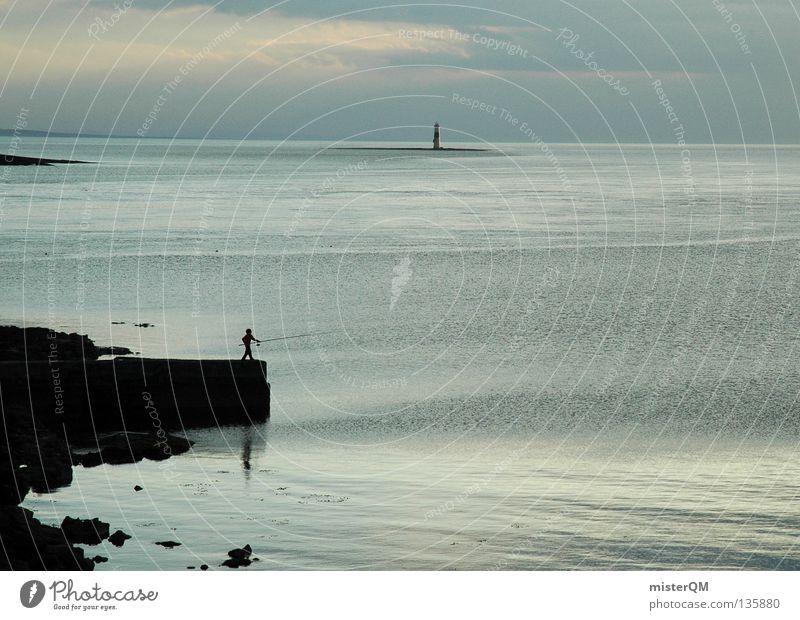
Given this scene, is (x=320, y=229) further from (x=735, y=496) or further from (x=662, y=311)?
(x=735, y=496)

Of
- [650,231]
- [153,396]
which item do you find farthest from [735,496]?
[650,231]

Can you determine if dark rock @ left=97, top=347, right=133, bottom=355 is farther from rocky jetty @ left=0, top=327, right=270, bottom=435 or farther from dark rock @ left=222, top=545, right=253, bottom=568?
dark rock @ left=222, top=545, right=253, bottom=568

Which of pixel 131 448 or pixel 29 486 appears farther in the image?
pixel 131 448

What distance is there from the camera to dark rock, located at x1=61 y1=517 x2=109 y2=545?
27.0 metres

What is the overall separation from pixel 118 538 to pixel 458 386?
24.1m

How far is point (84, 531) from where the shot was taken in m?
27.4

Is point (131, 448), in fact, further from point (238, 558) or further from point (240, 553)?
point (238, 558)

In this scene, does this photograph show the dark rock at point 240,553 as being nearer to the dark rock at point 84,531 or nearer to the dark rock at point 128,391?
the dark rock at point 84,531

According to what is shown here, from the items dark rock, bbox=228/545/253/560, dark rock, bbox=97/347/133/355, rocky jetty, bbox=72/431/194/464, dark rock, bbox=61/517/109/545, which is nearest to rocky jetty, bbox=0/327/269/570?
rocky jetty, bbox=72/431/194/464

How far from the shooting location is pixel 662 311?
71.1m

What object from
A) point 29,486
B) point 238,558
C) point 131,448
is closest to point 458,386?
point 131,448

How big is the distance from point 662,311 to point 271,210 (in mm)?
88271

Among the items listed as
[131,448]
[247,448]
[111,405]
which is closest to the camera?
[131,448]

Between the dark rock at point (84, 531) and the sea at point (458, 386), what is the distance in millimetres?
425
